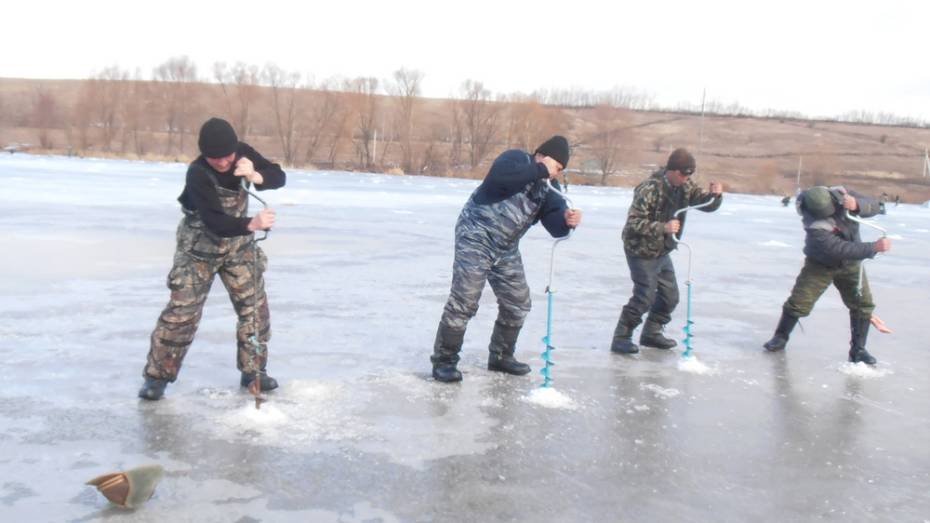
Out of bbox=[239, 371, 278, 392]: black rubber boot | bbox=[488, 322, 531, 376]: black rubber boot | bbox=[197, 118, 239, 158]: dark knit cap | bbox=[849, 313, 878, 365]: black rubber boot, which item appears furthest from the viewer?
bbox=[849, 313, 878, 365]: black rubber boot

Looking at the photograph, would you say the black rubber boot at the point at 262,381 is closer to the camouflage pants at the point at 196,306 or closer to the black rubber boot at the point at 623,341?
the camouflage pants at the point at 196,306

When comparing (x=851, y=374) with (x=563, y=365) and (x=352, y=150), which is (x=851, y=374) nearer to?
(x=563, y=365)

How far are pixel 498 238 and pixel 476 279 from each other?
0.98ft

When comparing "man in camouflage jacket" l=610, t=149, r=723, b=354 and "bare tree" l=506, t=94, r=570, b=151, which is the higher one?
"bare tree" l=506, t=94, r=570, b=151

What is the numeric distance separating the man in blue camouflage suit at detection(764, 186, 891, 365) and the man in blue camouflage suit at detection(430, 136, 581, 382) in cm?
218

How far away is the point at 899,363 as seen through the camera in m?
6.94

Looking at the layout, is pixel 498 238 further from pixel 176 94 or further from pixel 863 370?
pixel 176 94


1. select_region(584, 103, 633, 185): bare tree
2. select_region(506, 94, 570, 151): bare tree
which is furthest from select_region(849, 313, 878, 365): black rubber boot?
select_region(506, 94, 570, 151): bare tree

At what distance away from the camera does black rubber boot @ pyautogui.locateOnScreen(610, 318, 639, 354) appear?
681 cm

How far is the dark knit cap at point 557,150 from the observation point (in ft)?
18.1

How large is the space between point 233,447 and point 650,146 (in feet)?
259

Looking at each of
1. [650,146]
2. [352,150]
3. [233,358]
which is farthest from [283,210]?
[650,146]

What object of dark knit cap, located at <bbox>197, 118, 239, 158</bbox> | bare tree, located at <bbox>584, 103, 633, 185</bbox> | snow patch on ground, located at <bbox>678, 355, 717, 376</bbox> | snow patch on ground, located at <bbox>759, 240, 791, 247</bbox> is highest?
bare tree, located at <bbox>584, 103, 633, 185</bbox>

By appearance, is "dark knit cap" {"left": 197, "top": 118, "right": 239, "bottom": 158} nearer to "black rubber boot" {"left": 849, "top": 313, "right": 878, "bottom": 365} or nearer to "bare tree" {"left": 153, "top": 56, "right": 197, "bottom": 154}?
"black rubber boot" {"left": 849, "top": 313, "right": 878, "bottom": 365}
